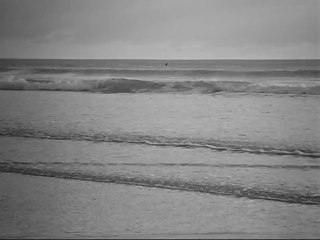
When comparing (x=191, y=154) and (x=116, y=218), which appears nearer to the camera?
(x=116, y=218)

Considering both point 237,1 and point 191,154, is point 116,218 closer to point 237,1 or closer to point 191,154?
point 191,154

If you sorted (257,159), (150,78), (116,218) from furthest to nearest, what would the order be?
1. (150,78)
2. (257,159)
3. (116,218)

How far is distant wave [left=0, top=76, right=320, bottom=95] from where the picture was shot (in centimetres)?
131

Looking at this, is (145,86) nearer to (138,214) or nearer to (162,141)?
(162,141)

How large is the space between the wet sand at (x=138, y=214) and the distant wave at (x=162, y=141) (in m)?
0.20

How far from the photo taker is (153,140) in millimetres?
1276

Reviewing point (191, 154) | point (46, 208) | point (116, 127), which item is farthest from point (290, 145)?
point (46, 208)

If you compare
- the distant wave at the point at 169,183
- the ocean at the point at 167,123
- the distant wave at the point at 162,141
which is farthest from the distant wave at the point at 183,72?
the distant wave at the point at 169,183

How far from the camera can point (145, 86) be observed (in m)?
1.35

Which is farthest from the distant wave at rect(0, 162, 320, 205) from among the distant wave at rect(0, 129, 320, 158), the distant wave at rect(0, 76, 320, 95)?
the distant wave at rect(0, 76, 320, 95)

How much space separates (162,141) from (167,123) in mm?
71

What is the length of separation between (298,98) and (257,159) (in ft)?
0.98

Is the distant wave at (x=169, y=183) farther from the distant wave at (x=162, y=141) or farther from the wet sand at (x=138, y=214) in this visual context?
the distant wave at (x=162, y=141)

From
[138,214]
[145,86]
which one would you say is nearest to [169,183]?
[138,214]
